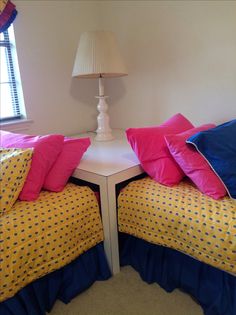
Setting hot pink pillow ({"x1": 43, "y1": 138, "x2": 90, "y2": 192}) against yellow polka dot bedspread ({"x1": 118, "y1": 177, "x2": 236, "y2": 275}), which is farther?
hot pink pillow ({"x1": 43, "y1": 138, "x2": 90, "y2": 192})

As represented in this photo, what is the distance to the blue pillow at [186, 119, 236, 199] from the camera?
4.11ft

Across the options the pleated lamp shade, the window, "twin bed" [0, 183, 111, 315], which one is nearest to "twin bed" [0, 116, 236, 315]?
"twin bed" [0, 183, 111, 315]

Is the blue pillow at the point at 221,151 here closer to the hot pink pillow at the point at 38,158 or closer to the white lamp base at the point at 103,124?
the hot pink pillow at the point at 38,158

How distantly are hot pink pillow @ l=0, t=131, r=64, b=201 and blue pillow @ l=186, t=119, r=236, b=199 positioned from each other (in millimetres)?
706

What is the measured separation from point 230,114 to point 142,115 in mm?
775

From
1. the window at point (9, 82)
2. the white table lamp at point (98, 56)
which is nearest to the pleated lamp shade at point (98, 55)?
the white table lamp at point (98, 56)

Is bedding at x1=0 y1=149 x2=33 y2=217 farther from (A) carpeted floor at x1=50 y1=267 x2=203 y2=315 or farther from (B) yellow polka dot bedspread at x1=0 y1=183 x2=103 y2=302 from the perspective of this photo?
(A) carpeted floor at x1=50 y1=267 x2=203 y2=315

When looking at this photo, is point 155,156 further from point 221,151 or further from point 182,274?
point 182,274

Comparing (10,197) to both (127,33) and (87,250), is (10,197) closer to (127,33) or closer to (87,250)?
(87,250)

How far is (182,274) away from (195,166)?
55cm

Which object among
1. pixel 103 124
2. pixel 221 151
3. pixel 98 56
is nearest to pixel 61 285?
pixel 221 151

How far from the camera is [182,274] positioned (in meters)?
1.34

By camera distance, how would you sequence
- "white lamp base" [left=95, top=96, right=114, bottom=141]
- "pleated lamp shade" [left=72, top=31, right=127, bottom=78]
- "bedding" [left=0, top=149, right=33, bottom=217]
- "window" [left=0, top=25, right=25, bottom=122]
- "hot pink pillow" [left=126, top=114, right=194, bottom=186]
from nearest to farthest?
"bedding" [left=0, top=149, right=33, bottom=217]
"hot pink pillow" [left=126, top=114, right=194, bottom=186]
"pleated lamp shade" [left=72, top=31, right=127, bottom=78]
"window" [left=0, top=25, right=25, bottom=122]
"white lamp base" [left=95, top=96, right=114, bottom=141]

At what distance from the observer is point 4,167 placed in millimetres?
1227
